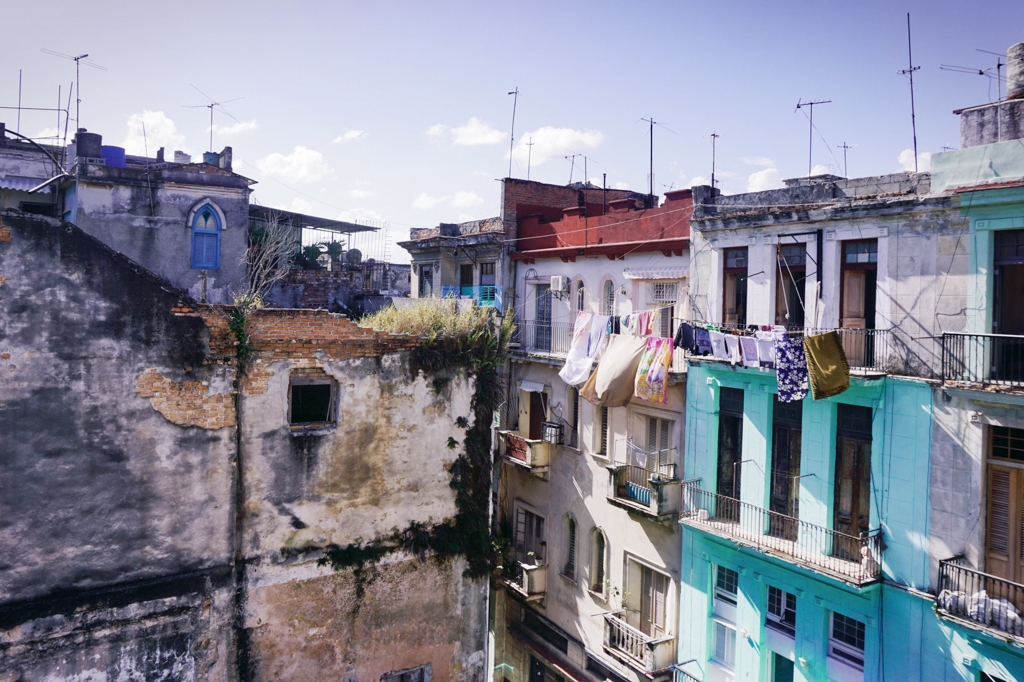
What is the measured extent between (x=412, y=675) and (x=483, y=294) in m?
14.3

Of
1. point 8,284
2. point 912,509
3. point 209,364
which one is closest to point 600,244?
point 912,509

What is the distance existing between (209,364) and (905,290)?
13.1m

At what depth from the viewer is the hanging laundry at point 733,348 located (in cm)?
1539

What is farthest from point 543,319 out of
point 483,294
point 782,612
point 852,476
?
point 782,612

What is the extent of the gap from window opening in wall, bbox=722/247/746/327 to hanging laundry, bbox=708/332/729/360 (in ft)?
4.18

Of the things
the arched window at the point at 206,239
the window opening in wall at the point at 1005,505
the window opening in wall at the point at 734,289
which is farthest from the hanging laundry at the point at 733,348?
the arched window at the point at 206,239

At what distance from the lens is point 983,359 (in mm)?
12312

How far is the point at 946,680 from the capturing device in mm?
12594

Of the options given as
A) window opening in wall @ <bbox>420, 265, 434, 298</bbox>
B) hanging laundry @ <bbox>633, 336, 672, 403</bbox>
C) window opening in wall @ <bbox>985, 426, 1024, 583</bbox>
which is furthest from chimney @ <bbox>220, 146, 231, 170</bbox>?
window opening in wall @ <bbox>985, 426, 1024, 583</bbox>

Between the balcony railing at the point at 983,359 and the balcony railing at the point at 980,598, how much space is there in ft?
10.7

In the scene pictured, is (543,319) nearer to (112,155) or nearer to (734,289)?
(734,289)

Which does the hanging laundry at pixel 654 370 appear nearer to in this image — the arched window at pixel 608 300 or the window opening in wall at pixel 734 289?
the window opening in wall at pixel 734 289

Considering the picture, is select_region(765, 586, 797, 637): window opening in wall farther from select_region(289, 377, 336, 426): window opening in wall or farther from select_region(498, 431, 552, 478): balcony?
select_region(289, 377, 336, 426): window opening in wall

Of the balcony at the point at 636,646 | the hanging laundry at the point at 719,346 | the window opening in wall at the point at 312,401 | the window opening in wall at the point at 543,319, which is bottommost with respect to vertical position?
the balcony at the point at 636,646
